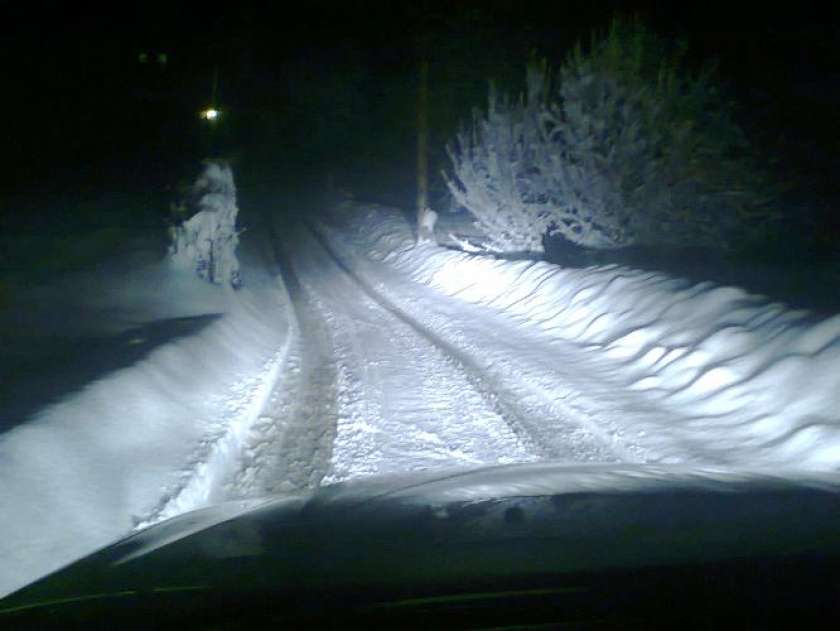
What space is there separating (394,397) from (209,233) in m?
8.00

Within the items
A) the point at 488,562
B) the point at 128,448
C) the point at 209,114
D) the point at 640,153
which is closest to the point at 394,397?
the point at 128,448

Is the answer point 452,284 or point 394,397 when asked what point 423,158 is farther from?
point 394,397

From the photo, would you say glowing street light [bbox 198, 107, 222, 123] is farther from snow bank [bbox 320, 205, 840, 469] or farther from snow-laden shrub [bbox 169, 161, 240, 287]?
snow bank [bbox 320, 205, 840, 469]

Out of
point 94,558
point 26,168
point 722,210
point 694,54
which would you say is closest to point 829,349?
point 94,558

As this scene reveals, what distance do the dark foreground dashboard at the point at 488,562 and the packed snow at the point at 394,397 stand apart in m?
1.33

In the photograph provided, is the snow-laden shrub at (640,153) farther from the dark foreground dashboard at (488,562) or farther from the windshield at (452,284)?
the dark foreground dashboard at (488,562)

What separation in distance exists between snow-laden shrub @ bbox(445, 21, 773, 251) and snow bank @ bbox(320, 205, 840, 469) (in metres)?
2.27

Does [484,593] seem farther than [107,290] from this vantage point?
No

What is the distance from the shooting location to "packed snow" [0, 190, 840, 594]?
6605 mm

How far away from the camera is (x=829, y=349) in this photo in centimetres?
846

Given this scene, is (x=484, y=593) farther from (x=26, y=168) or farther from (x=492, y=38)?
(x=26, y=168)

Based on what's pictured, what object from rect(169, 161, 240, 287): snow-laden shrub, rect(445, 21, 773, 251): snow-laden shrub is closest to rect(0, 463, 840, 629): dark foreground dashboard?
rect(169, 161, 240, 287): snow-laden shrub

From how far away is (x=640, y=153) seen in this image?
17.2 meters

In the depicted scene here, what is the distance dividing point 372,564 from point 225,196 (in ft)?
48.8
